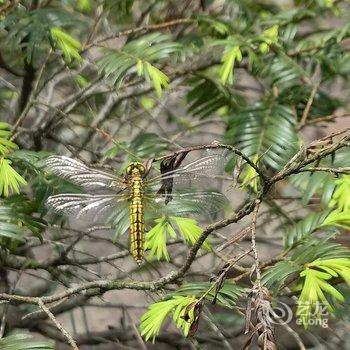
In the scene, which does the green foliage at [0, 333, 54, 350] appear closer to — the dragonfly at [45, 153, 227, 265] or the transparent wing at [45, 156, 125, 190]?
the dragonfly at [45, 153, 227, 265]

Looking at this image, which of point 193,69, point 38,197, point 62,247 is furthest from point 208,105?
point 38,197

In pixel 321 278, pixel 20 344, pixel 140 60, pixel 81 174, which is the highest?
pixel 140 60

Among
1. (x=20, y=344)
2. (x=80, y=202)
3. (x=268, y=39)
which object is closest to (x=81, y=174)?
(x=80, y=202)

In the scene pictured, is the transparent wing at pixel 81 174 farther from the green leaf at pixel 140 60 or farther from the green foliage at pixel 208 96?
the green foliage at pixel 208 96

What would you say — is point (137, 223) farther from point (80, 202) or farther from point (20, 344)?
point (20, 344)

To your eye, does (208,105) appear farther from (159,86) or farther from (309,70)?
(159,86)

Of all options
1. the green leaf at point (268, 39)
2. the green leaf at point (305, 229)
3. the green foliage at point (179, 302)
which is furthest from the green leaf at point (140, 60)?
the green foliage at point (179, 302)
